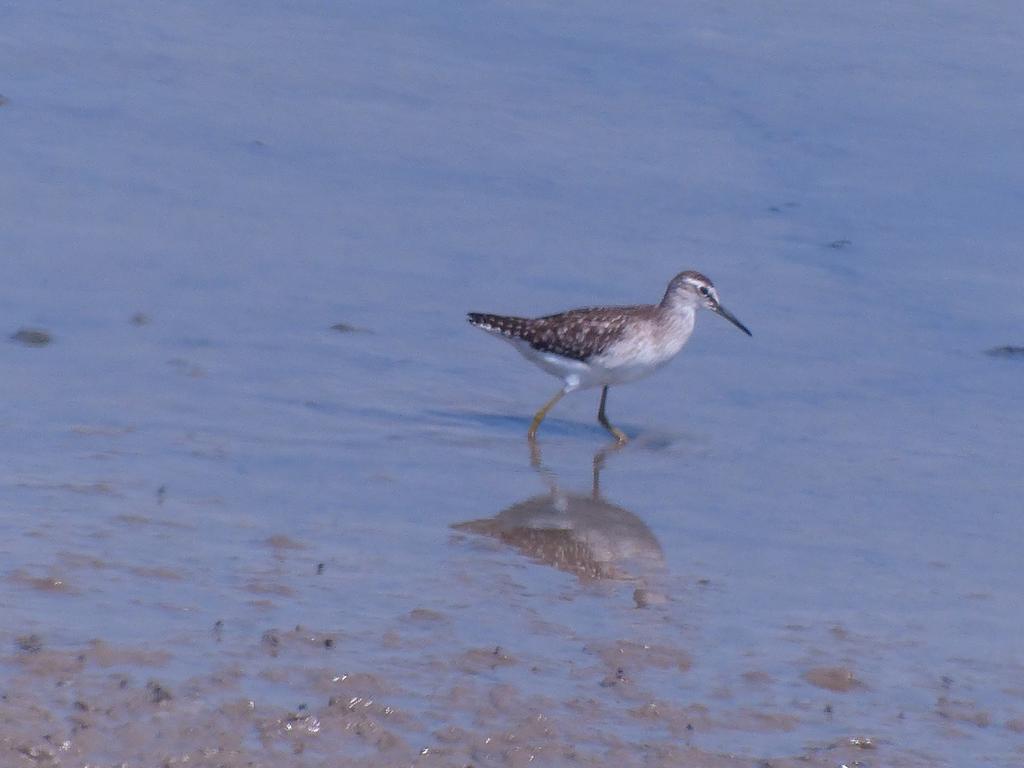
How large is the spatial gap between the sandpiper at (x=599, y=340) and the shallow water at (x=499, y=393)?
31cm

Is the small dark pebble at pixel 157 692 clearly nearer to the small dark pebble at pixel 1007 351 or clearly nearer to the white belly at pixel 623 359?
the white belly at pixel 623 359

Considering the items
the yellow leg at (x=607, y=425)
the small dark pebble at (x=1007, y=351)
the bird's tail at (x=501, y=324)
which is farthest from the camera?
the small dark pebble at (x=1007, y=351)

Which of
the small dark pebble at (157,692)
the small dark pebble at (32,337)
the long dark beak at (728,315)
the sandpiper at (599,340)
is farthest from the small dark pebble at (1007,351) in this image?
the small dark pebble at (157,692)

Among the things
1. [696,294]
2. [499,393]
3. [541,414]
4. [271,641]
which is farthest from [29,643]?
[696,294]

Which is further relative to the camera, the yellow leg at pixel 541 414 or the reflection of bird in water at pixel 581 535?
the yellow leg at pixel 541 414

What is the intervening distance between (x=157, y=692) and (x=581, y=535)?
3.05 meters

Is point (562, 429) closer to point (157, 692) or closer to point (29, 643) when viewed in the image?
point (29, 643)

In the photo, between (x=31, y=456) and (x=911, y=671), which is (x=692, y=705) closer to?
(x=911, y=671)

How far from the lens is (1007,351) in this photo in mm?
11914

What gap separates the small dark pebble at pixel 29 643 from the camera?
21.0 feet

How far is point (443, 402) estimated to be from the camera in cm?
1070

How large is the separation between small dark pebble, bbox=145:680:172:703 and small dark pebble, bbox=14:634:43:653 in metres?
0.49

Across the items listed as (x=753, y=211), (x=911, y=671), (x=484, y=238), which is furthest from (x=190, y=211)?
(x=911, y=671)

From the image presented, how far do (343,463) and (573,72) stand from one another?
8.68 meters
